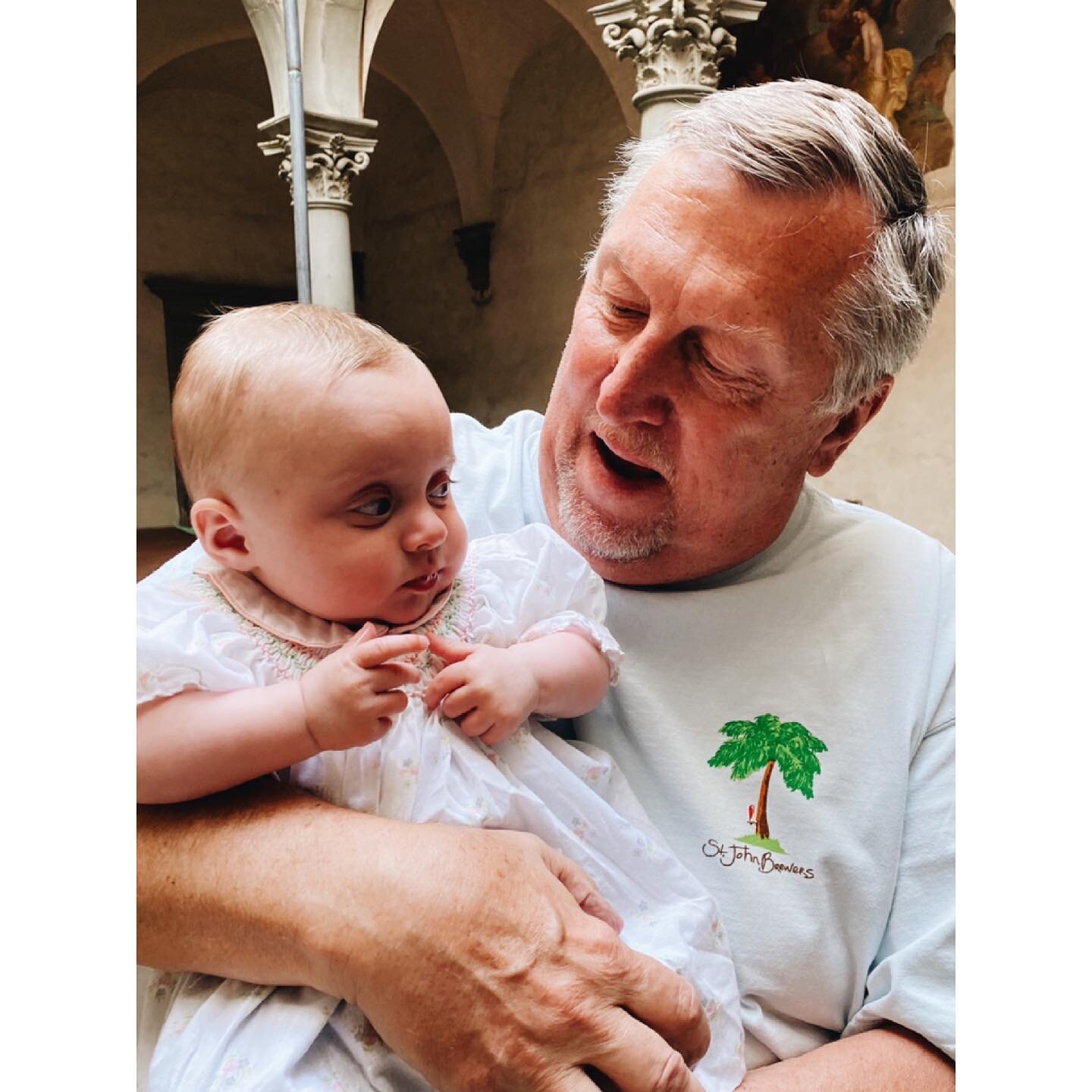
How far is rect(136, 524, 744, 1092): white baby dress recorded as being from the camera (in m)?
0.83

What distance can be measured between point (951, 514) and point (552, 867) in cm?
92

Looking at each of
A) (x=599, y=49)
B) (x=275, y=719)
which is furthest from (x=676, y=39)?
(x=275, y=719)

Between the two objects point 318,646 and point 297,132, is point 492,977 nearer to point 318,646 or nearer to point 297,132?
point 318,646

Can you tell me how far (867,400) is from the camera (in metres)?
1.33

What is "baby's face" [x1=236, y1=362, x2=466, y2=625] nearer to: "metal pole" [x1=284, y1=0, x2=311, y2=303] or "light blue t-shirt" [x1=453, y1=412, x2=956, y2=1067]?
"metal pole" [x1=284, y1=0, x2=311, y2=303]

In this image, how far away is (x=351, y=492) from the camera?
0.85 meters

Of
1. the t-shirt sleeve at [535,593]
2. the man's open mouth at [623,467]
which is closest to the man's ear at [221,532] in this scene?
the t-shirt sleeve at [535,593]

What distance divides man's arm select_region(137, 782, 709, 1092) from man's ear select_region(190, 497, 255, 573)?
207 mm

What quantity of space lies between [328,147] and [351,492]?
1.50 feet

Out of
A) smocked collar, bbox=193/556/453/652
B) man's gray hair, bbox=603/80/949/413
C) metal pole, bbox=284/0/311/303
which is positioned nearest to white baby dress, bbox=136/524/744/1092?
smocked collar, bbox=193/556/453/652

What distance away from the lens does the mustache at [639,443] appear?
3.94 feet

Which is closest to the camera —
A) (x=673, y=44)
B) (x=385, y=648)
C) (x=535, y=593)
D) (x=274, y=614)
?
(x=385, y=648)

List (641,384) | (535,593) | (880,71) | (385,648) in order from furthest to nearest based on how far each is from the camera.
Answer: (880,71), (641,384), (535,593), (385,648)
